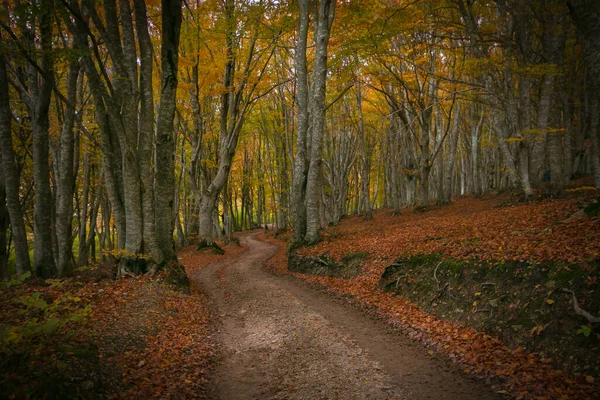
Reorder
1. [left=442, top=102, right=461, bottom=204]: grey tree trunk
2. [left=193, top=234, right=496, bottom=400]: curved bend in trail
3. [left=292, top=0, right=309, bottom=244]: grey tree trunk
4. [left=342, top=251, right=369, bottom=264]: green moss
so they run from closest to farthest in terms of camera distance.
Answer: [left=193, top=234, right=496, bottom=400]: curved bend in trail, [left=342, top=251, right=369, bottom=264]: green moss, [left=292, top=0, right=309, bottom=244]: grey tree trunk, [left=442, top=102, right=461, bottom=204]: grey tree trunk

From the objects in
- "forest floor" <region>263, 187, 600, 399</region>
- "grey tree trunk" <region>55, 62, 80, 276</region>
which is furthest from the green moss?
"grey tree trunk" <region>55, 62, 80, 276</region>

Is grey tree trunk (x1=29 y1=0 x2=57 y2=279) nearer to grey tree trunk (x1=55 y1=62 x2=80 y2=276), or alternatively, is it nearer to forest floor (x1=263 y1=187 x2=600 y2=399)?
grey tree trunk (x1=55 y1=62 x2=80 y2=276)

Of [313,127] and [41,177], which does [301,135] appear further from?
[41,177]

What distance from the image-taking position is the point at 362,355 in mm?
5496

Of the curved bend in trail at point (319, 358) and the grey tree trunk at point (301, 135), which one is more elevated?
the grey tree trunk at point (301, 135)

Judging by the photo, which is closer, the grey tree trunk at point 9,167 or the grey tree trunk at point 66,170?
the grey tree trunk at point 9,167

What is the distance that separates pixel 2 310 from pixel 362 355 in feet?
20.6

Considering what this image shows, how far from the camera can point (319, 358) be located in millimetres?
5473

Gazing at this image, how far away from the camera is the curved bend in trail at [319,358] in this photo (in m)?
4.49

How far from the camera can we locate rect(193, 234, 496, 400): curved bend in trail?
4.49 meters

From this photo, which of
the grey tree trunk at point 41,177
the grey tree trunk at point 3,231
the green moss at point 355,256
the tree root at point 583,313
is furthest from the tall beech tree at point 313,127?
the grey tree trunk at point 3,231

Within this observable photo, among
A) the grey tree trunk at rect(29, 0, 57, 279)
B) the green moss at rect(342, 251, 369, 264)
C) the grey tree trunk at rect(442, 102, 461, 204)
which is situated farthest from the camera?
the grey tree trunk at rect(442, 102, 461, 204)

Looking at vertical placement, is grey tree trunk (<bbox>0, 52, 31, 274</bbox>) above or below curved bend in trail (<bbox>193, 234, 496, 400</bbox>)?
above

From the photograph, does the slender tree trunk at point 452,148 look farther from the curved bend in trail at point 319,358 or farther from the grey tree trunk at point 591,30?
the grey tree trunk at point 591,30
